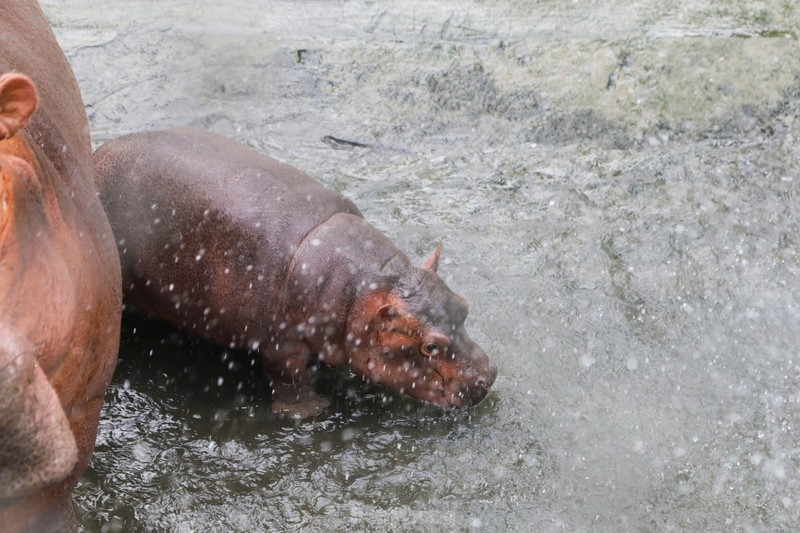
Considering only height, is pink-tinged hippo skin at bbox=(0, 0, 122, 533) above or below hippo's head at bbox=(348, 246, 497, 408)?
above

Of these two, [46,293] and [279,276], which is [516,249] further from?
[46,293]

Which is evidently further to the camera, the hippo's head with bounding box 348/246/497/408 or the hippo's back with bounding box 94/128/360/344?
the hippo's back with bounding box 94/128/360/344

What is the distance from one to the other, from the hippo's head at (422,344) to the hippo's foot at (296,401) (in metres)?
0.29

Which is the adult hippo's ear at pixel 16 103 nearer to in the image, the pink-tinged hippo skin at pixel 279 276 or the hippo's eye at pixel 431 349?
the pink-tinged hippo skin at pixel 279 276

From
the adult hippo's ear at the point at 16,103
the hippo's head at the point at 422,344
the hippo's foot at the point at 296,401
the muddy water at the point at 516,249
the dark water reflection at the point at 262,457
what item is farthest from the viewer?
the hippo's foot at the point at 296,401


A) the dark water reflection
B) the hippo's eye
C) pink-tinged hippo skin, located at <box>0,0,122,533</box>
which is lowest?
the dark water reflection

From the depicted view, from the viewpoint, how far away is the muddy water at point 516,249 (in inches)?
171

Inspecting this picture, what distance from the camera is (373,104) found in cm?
706

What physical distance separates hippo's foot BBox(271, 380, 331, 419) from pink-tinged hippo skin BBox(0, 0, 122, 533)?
143 centimetres

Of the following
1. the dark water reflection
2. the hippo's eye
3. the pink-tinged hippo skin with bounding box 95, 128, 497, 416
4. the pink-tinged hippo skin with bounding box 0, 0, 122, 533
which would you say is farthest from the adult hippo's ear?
the hippo's eye

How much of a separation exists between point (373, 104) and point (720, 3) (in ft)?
9.48

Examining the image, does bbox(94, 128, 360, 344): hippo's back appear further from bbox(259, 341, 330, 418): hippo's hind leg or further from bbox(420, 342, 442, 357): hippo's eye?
bbox(420, 342, 442, 357): hippo's eye

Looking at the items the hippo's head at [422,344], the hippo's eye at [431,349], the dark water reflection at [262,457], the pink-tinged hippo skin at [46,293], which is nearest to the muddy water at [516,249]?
the dark water reflection at [262,457]

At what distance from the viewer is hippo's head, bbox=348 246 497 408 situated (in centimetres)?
463
